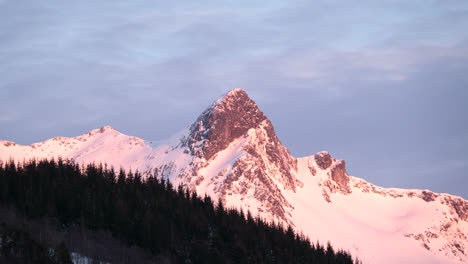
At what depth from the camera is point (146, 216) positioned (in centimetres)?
15525

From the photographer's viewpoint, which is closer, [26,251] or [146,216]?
[26,251]

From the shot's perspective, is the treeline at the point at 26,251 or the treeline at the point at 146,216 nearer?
the treeline at the point at 26,251

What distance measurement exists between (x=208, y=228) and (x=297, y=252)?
23925 mm

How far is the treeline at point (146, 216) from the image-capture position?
483 feet

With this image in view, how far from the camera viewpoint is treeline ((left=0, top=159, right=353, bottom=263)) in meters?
147

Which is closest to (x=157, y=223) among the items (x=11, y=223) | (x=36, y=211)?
(x=36, y=211)

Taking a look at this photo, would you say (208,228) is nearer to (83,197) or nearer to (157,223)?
(157,223)

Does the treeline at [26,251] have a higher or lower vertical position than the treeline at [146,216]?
lower

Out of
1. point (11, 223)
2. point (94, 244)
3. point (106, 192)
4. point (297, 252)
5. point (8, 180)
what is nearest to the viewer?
point (11, 223)

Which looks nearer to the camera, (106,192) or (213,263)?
(213,263)

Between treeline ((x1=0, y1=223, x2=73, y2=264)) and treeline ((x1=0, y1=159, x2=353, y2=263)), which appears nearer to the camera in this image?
treeline ((x1=0, y1=223, x2=73, y2=264))

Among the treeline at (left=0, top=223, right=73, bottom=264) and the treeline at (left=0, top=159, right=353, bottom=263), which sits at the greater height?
the treeline at (left=0, top=159, right=353, bottom=263)

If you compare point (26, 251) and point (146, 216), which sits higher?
point (146, 216)

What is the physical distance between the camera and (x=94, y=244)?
136 m
